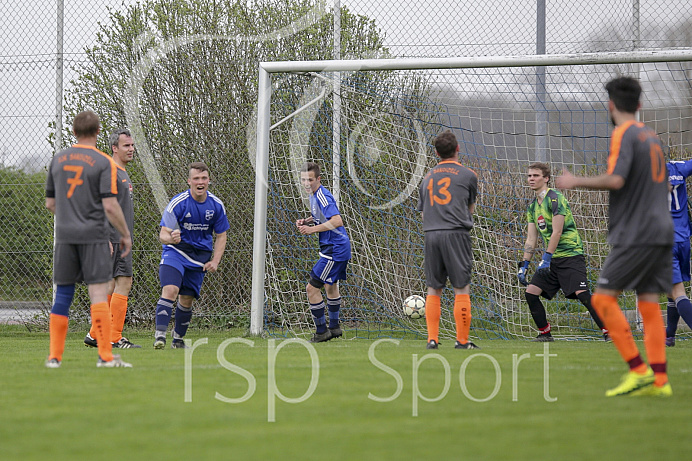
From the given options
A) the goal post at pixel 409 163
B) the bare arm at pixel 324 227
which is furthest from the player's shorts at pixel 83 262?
the goal post at pixel 409 163

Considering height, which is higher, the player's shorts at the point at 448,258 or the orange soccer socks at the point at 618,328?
the player's shorts at the point at 448,258

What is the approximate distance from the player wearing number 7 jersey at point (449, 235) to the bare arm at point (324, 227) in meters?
1.32

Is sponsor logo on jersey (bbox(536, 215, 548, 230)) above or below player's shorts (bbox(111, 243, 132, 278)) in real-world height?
above

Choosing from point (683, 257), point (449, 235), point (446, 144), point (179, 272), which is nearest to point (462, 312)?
point (449, 235)

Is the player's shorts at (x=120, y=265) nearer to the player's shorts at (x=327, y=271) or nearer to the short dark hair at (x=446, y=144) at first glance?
the player's shorts at (x=327, y=271)

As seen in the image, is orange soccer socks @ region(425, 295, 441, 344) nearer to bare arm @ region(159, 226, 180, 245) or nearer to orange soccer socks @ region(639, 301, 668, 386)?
bare arm @ region(159, 226, 180, 245)

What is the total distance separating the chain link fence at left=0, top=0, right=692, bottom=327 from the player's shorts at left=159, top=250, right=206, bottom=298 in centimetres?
280

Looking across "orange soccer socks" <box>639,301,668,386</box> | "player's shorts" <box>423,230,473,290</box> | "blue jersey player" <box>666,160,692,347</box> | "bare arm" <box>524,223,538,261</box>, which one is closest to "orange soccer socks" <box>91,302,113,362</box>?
"player's shorts" <box>423,230,473,290</box>

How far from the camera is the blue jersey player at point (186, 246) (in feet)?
26.3

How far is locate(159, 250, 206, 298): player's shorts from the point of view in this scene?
801 cm

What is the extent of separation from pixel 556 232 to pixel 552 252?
0.23m

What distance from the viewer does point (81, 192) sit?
587 cm

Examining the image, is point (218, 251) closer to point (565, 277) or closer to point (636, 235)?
point (565, 277)

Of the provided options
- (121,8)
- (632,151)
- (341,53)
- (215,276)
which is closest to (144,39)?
(121,8)
